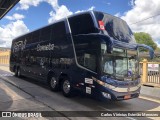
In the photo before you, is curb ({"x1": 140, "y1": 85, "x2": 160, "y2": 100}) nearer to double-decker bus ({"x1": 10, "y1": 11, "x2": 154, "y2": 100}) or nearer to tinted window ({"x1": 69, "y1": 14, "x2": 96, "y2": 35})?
double-decker bus ({"x1": 10, "y1": 11, "x2": 154, "y2": 100})

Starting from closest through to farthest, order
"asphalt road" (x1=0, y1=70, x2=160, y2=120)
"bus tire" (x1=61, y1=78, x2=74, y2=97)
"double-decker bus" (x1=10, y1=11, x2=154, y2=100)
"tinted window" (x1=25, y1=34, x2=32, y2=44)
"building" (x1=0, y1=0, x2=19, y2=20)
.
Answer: "asphalt road" (x1=0, y1=70, x2=160, y2=120)
"double-decker bus" (x1=10, y1=11, x2=154, y2=100)
"bus tire" (x1=61, y1=78, x2=74, y2=97)
"tinted window" (x1=25, y1=34, x2=32, y2=44)
"building" (x1=0, y1=0, x2=19, y2=20)

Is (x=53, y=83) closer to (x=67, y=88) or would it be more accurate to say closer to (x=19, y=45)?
(x=67, y=88)

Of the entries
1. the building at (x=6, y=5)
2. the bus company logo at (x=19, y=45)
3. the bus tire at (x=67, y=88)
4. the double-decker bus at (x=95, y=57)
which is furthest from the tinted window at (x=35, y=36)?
the bus tire at (x=67, y=88)

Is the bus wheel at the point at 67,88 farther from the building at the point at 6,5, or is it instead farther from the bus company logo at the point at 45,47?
the building at the point at 6,5

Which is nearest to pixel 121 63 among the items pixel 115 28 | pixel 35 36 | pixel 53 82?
pixel 115 28

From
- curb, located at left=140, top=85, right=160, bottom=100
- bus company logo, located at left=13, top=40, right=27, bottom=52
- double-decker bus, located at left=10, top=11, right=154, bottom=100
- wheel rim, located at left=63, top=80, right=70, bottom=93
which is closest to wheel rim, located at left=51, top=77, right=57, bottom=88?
double-decker bus, located at left=10, top=11, right=154, bottom=100

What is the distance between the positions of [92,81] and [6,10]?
13.0 m

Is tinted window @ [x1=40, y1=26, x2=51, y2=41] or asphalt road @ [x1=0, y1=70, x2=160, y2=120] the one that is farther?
tinted window @ [x1=40, y1=26, x2=51, y2=41]

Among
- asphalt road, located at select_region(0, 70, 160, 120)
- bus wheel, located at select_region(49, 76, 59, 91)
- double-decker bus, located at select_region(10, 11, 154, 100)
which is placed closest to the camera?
asphalt road, located at select_region(0, 70, 160, 120)

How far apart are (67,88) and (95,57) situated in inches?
105

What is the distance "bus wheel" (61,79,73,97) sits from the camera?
10.7 m

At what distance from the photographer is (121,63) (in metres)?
9.30

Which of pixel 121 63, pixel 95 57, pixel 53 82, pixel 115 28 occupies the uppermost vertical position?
pixel 115 28

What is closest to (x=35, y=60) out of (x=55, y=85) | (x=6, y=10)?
(x=55, y=85)
